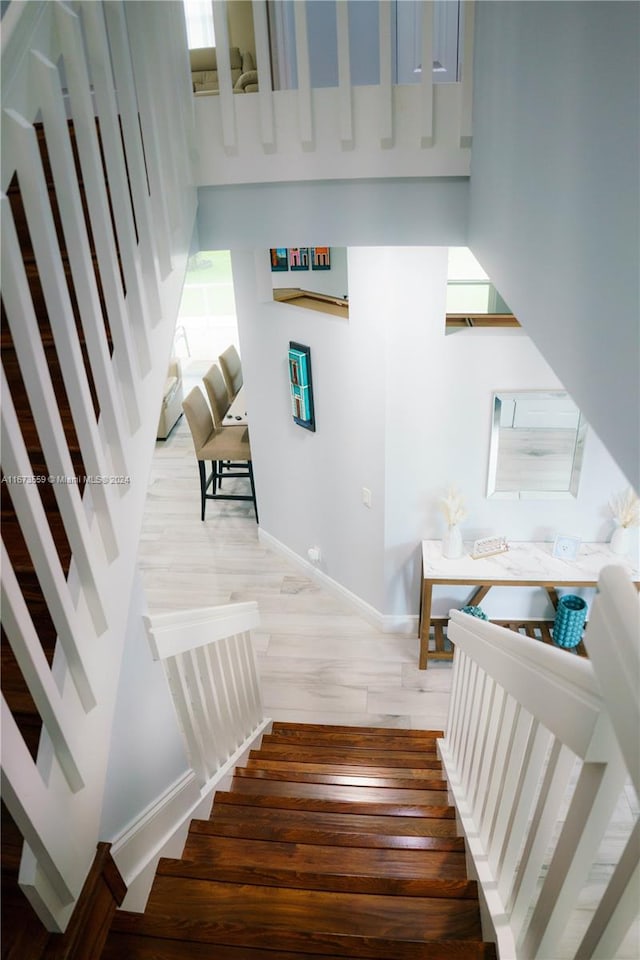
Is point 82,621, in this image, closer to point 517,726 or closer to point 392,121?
point 517,726

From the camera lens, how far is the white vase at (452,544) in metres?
3.90

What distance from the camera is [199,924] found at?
1.40 metres

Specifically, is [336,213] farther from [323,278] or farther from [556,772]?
[323,278]

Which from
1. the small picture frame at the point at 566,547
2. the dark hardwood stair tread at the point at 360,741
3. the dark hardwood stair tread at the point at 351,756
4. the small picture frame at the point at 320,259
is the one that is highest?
the small picture frame at the point at 320,259

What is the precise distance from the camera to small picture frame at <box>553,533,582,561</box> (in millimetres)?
3863

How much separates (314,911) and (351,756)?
1.64m

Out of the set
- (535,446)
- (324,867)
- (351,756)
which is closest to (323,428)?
(535,446)

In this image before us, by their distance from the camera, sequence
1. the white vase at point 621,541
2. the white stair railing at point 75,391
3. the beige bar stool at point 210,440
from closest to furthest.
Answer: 1. the white stair railing at point 75,391
2. the white vase at point 621,541
3. the beige bar stool at point 210,440

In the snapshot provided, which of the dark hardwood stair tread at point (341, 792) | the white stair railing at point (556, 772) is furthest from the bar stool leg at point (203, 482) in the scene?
the white stair railing at point (556, 772)

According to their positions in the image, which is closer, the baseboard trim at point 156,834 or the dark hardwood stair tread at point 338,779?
the baseboard trim at point 156,834

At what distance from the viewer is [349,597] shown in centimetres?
467

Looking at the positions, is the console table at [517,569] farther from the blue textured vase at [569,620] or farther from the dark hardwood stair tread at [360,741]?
the dark hardwood stair tread at [360,741]

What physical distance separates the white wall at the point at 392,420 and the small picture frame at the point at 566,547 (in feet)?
0.45

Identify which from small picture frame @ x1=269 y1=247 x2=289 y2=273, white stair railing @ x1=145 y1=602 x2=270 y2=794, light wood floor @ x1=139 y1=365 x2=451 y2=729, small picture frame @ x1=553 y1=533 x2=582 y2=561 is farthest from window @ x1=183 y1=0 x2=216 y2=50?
white stair railing @ x1=145 y1=602 x2=270 y2=794
